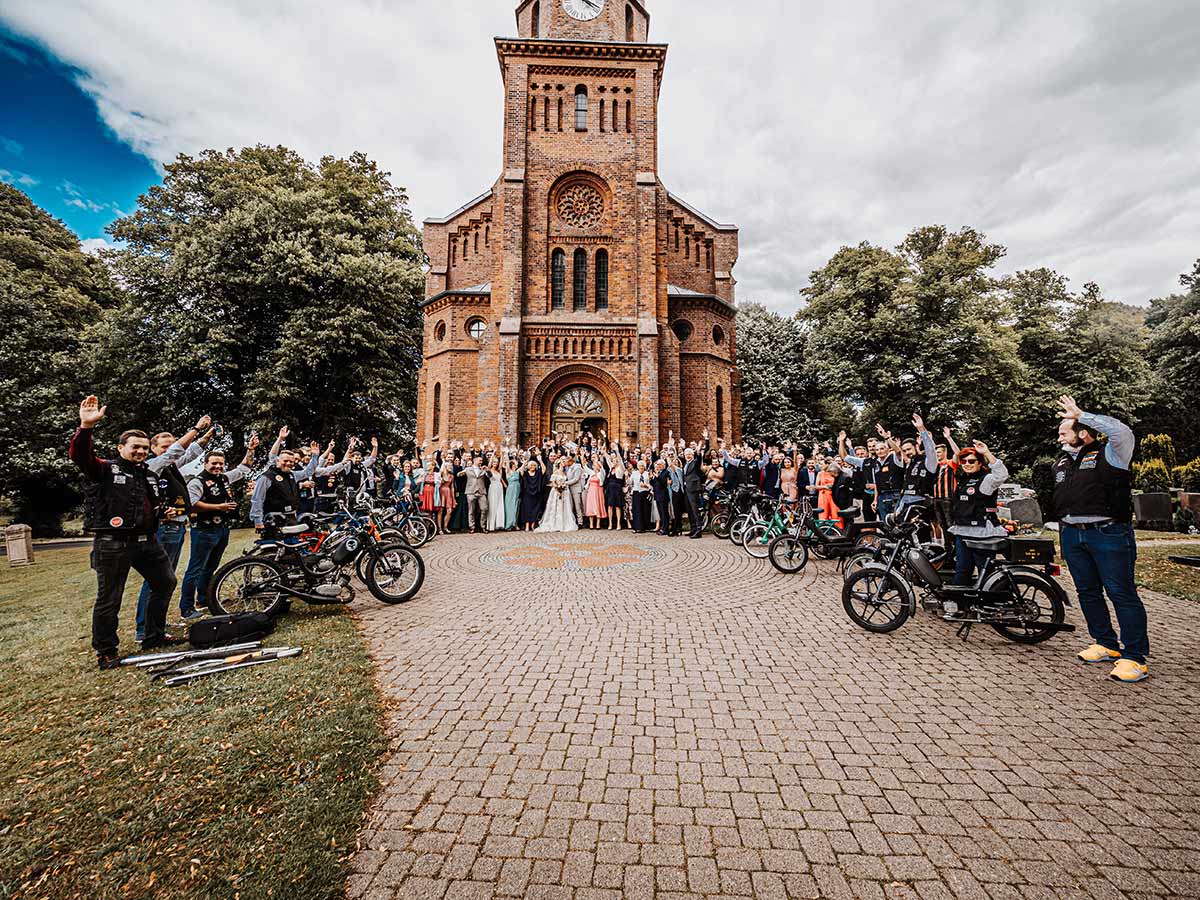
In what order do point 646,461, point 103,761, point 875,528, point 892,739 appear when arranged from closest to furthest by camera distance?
point 103,761 < point 892,739 < point 875,528 < point 646,461

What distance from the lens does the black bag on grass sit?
4.86 meters

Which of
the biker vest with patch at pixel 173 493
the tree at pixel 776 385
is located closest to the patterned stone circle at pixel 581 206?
the tree at pixel 776 385

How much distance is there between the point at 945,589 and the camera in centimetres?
523

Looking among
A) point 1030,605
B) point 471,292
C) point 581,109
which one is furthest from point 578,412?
point 1030,605

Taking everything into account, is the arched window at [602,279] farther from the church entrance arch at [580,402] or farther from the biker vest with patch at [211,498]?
the biker vest with patch at [211,498]

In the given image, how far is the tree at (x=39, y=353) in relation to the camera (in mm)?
15180

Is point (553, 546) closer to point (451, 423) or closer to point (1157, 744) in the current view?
point (1157, 744)

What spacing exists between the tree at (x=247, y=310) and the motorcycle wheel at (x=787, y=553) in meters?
15.5

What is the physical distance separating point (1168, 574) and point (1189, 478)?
12.1 metres

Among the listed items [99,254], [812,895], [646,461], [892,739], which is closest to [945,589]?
[892,739]

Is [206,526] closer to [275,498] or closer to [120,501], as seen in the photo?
[275,498]

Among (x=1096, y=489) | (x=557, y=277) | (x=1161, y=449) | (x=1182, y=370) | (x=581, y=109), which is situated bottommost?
(x=1096, y=489)

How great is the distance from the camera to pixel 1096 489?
429 centimetres

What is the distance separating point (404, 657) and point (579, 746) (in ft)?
7.50
